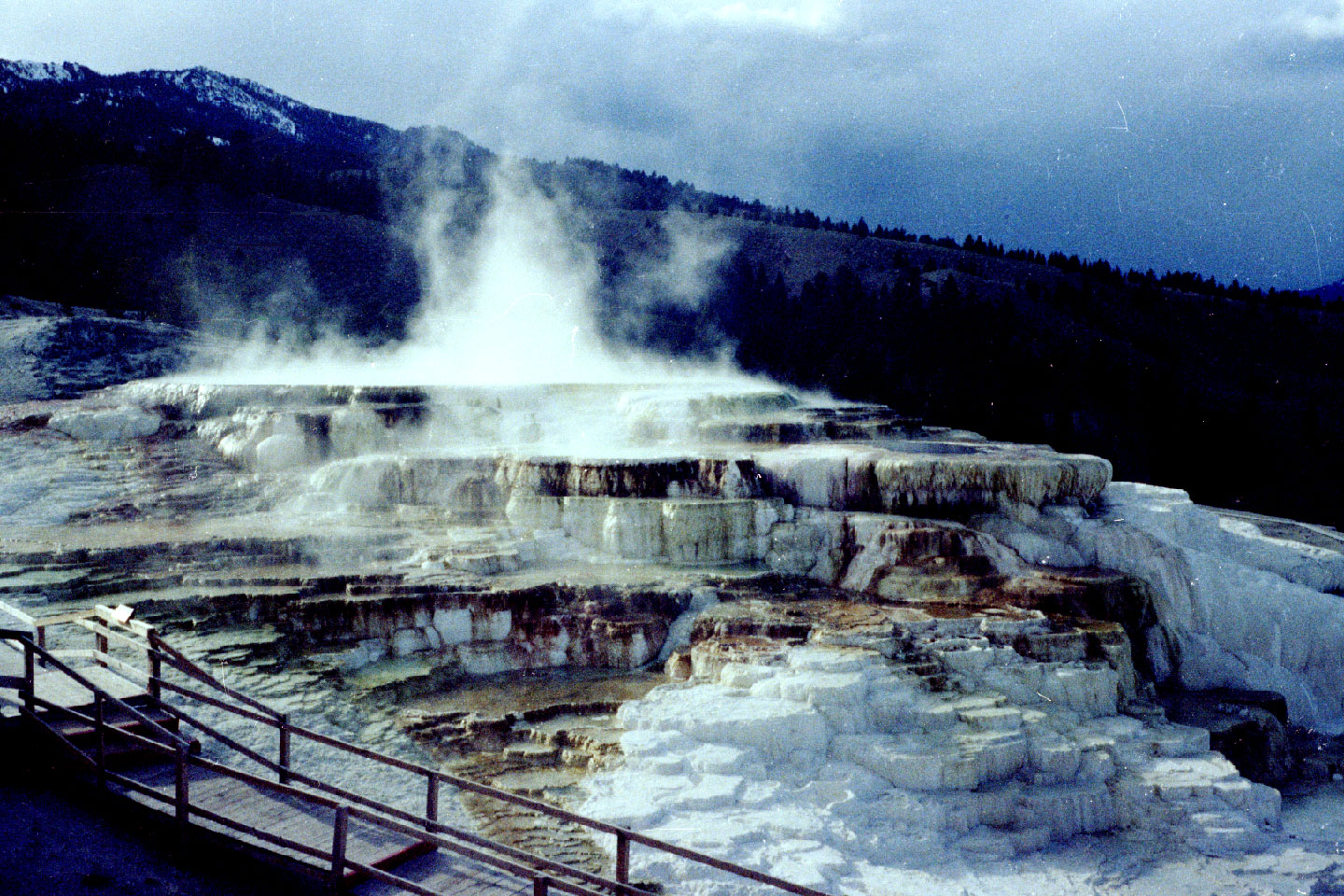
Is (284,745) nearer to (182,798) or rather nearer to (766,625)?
(182,798)

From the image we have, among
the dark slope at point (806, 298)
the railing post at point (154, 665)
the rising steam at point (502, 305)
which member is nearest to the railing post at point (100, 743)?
the railing post at point (154, 665)

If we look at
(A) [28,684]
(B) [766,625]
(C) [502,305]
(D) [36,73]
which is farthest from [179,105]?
(A) [28,684]

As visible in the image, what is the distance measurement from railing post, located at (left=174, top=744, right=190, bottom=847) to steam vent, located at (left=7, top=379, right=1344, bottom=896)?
2706mm

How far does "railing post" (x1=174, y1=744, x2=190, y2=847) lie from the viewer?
3.76 m

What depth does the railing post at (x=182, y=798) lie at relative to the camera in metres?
3.76

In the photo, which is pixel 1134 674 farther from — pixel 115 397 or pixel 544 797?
pixel 115 397

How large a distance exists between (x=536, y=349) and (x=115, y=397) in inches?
545

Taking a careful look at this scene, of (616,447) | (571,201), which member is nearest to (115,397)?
(616,447)

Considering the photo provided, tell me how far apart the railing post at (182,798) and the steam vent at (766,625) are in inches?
→ 107

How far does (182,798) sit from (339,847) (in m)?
0.74

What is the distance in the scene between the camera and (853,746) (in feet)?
23.2

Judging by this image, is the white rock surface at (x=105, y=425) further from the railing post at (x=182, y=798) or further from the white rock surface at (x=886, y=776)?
the railing post at (x=182, y=798)

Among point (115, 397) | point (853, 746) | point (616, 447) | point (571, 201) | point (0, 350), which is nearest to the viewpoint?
point (853, 746)

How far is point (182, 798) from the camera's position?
3793mm
